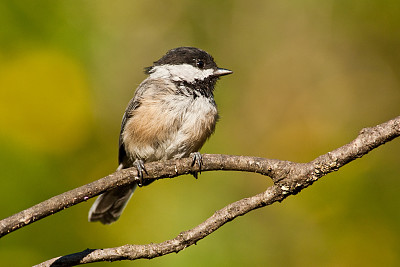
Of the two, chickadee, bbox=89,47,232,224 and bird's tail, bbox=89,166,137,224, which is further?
bird's tail, bbox=89,166,137,224

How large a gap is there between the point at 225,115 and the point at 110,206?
1.38 metres

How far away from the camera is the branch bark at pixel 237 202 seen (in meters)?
2.27

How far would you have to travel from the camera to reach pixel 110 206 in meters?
4.01

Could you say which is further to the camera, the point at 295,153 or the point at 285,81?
the point at 285,81

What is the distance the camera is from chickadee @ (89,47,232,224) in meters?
3.67

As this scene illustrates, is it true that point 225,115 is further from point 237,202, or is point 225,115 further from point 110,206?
point 237,202

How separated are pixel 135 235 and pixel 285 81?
89.4 inches

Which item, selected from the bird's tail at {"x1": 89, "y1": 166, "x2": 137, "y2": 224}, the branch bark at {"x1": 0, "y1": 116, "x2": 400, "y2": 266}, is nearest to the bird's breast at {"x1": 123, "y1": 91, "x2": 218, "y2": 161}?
the bird's tail at {"x1": 89, "y1": 166, "x2": 137, "y2": 224}

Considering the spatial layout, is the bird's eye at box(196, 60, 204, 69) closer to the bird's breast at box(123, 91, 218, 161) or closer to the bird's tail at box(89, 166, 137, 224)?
the bird's breast at box(123, 91, 218, 161)

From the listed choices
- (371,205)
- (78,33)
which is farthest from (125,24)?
(371,205)

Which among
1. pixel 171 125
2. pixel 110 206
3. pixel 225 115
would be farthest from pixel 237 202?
pixel 225 115

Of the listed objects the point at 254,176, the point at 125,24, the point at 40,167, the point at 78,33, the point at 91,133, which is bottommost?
the point at 254,176

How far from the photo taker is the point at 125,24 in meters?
5.20

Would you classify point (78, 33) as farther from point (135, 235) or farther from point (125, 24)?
point (135, 235)
